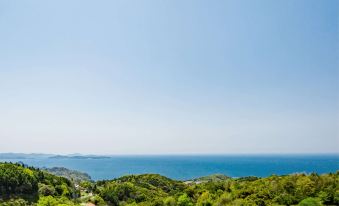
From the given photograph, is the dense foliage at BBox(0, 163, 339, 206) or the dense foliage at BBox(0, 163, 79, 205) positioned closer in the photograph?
the dense foliage at BBox(0, 163, 339, 206)

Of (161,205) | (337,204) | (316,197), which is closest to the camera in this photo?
(337,204)

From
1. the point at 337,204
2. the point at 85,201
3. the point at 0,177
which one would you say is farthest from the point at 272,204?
the point at 0,177

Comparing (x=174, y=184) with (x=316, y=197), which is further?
(x=174, y=184)

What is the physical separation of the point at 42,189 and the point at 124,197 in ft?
52.1

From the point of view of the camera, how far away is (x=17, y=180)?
44875 mm

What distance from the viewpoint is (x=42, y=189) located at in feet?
154

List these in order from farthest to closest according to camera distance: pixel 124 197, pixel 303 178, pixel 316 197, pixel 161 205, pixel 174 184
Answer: pixel 174 184
pixel 124 197
pixel 161 205
pixel 303 178
pixel 316 197

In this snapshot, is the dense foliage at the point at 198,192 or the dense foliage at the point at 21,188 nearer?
the dense foliage at the point at 198,192

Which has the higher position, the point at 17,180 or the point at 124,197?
the point at 17,180

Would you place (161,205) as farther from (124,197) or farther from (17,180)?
(17,180)

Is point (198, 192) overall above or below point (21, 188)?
below

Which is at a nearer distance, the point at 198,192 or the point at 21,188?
the point at 21,188

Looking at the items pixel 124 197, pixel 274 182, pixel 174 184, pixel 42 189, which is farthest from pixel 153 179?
pixel 274 182

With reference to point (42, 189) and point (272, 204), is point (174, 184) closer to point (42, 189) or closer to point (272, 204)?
point (42, 189)
